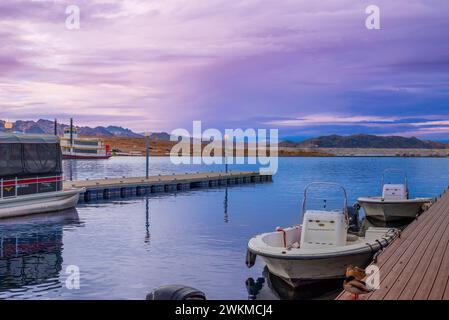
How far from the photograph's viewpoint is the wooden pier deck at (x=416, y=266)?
977 centimetres

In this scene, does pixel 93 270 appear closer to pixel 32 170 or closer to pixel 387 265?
pixel 387 265

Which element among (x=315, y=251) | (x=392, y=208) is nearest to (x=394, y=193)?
(x=392, y=208)

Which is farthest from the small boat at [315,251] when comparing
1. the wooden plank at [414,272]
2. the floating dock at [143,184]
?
the floating dock at [143,184]

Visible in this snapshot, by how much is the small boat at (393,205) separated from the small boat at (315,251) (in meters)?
13.3

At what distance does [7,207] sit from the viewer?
29125 mm

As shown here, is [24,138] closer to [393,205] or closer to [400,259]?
[393,205]

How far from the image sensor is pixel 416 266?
12.3 m

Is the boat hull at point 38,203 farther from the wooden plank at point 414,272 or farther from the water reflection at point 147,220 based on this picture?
the wooden plank at point 414,272

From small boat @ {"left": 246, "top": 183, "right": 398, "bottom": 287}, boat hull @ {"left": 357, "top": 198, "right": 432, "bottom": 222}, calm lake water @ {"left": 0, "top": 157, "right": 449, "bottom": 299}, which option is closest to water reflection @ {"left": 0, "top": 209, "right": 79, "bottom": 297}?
calm lake water @ {"left": 0, "top": 157, "right": 449, "bottom": 299}

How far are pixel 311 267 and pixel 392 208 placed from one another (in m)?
16.8

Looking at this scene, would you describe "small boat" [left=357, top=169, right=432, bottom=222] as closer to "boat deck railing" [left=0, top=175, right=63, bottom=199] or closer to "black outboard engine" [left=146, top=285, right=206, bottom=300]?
"boat deck railing" [left=0, top=175, right=63, bottom=199]

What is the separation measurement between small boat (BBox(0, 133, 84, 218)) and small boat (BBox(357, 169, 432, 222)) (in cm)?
1845
